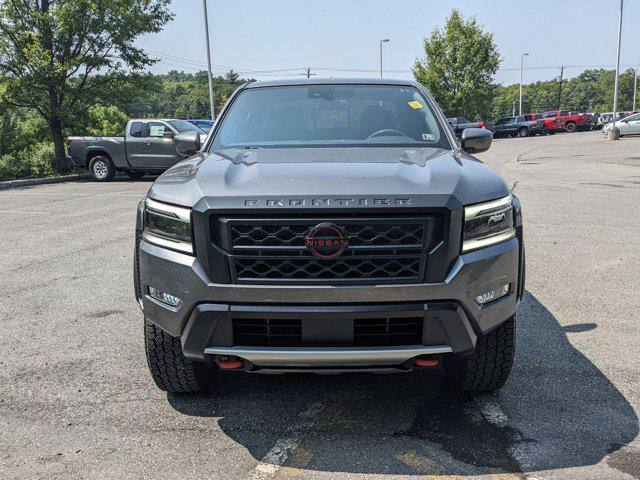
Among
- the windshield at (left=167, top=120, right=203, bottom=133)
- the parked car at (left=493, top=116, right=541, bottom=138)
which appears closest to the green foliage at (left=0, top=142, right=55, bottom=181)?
the windshield at (left=167, top=120, right=203, bottom=133)

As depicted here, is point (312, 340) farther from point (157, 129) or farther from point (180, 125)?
point (180, 125)

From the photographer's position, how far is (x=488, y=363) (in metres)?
3.27

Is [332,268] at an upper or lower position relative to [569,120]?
upper

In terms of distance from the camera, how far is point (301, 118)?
4.24 meters

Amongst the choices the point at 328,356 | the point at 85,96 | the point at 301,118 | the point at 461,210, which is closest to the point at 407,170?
the point at 461,210

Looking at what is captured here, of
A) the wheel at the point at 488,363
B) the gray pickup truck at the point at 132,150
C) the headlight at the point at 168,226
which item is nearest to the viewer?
the headlight at the point at 168,226

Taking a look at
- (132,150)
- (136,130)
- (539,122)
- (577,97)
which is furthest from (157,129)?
(577,97)

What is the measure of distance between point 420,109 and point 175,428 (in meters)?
2.66

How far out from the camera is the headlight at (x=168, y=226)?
286 centimetres

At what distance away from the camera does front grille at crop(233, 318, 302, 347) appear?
2814 mm

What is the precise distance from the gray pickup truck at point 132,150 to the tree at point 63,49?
1674 millimetres

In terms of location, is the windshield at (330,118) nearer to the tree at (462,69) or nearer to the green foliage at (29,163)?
the green foliage at (29,163)

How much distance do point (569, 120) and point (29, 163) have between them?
44.0m

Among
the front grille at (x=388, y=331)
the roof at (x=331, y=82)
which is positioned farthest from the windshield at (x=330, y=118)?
the front grille at (x=388, y=331)
